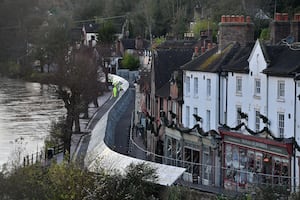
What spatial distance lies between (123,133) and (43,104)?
97.5ft

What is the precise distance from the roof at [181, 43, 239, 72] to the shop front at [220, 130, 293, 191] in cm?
277

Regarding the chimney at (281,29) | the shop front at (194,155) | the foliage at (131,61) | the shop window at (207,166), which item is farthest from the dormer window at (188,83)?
the foliage at (131,61)

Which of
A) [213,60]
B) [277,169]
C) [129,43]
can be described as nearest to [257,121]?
[277,169]

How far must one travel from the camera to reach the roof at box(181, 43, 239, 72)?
99.5 feet

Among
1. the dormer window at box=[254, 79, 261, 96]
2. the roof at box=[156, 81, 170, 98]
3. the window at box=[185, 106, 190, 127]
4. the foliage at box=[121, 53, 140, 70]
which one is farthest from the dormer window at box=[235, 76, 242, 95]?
the foliage at box=[121, 53, 140, 70]

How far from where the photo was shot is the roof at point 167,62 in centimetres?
3753

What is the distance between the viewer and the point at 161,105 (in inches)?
1448

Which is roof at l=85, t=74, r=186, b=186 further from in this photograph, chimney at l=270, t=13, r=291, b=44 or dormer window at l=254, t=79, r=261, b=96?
chimney at l=270, t=13, r=291, b=44

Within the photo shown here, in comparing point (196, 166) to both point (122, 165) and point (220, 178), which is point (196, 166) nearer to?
point (220, 178)

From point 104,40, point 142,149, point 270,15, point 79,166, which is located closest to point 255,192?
point 79,166

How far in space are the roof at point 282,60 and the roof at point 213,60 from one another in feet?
9.56

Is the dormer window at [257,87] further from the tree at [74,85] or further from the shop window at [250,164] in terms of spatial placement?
the tree at [74,85]

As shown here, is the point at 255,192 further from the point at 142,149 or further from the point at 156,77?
the point at 156,77

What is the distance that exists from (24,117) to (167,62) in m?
24.6
